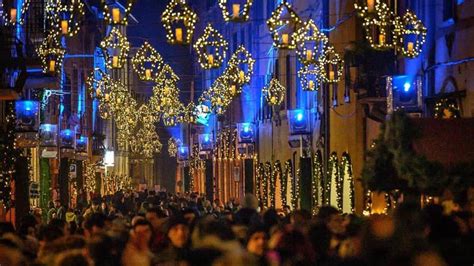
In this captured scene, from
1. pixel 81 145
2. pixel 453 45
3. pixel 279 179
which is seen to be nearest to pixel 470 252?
→ pixel 453 45

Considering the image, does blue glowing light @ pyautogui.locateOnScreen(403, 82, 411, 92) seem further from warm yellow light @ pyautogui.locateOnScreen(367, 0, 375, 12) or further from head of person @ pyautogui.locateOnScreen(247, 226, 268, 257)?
head of person @ pyautogui.locateOnScreen(247, 226, 268, 257)

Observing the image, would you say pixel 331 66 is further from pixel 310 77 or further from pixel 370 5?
pixel 370 5

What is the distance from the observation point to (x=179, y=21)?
25.5m

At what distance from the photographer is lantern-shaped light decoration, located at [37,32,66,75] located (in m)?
31.9

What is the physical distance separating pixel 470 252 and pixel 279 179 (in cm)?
3874

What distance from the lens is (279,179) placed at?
166 ft

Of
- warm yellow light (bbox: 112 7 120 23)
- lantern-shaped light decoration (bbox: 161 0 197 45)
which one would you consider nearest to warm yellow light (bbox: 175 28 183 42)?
lantern-shaped light decoration (bbox: 161 0 197 45)

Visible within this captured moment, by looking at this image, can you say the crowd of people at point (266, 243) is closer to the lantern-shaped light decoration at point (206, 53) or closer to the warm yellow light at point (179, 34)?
the warm yellow light at point (179, 34)

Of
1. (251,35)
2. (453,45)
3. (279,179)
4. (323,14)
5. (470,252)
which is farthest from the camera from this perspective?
(251,35)

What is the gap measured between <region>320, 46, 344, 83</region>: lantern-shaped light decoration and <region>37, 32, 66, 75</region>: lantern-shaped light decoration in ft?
23.2

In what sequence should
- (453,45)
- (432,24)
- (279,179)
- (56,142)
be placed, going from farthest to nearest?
(279,179) < (56,142) < (432,24) < (453,45)

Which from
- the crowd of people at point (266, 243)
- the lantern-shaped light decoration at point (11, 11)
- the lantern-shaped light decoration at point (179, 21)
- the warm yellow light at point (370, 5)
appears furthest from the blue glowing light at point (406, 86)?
the crowd of people at point (266, 243)

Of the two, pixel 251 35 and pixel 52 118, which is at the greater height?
pixel 251 35

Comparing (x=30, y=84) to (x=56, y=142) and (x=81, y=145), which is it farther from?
(x=81, y=145)
